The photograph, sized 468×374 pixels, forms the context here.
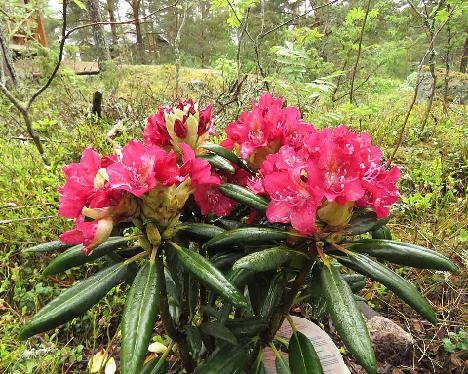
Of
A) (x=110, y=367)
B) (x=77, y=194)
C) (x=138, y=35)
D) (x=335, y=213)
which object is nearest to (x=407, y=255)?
(x=335, y=213)

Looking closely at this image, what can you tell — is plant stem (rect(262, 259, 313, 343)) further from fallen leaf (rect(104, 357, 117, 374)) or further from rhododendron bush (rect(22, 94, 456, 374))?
fallen leaf (rect(104, 357, 117, 374))

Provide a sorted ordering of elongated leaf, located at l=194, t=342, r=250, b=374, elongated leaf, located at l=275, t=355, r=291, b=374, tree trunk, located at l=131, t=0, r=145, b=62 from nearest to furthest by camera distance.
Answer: elongated leaf, located at l=194, t=342, r=250, b=374 < elongated leaf, located at l=275, t=355, r=291, b=374 < tree trunk, located at l=131, t=0, r=145, b=62

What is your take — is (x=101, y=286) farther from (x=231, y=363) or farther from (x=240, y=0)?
(x=240, y=0)

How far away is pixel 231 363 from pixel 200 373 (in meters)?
0.09

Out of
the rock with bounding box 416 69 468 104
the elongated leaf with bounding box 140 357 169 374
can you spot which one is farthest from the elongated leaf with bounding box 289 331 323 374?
the rock with bounding box 416 69 468 104

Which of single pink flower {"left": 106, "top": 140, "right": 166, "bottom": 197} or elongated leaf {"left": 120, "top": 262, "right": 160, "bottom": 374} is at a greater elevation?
single pink flower {"left": 106, "top": 140, "right": 166, "bottom": 197}

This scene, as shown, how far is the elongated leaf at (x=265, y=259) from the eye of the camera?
30.2 inches

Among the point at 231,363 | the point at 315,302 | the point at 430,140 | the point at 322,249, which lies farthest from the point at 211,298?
the point at 430,140

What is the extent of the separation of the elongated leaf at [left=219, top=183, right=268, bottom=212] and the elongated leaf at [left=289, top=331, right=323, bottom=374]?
393mm

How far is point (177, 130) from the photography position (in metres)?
1.04

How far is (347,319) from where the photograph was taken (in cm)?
76

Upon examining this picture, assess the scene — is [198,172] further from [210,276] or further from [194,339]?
[194,339]

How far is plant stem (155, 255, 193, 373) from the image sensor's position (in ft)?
2.92

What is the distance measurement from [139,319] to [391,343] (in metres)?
1.45
